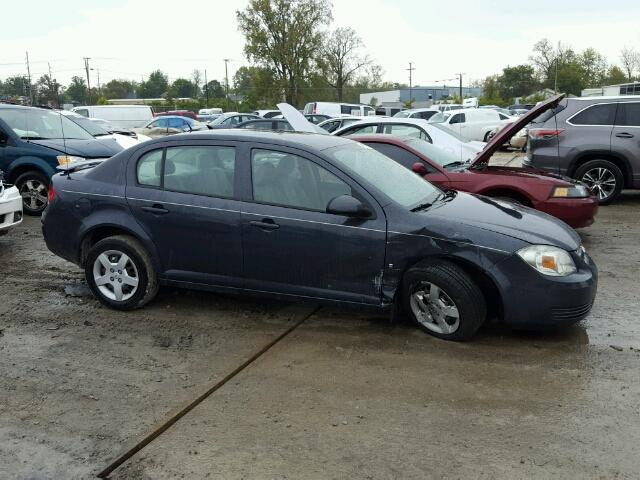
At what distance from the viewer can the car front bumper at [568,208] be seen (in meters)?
7.08

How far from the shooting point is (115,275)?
17.5 feet

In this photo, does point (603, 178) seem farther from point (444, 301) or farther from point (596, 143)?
point (444, 301)

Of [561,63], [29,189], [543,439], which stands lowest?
[543,439]

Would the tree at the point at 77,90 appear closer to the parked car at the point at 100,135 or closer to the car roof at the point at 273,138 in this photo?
the parked car at the point at 100,135

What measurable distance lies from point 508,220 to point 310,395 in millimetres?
2038

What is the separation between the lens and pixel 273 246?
4785mm

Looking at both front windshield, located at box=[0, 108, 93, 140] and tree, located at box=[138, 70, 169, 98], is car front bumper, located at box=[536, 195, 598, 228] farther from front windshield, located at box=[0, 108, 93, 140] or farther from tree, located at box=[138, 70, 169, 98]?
tree, located at box=[138, 70, 169, 98]

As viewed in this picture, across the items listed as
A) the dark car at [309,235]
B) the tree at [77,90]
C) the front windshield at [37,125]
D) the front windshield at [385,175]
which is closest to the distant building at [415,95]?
the tree at [77,90]

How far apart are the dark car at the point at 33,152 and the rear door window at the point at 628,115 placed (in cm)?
829

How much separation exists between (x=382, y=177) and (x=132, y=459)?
9.37ft

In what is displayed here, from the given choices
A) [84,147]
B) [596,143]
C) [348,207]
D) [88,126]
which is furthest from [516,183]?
[88,126]


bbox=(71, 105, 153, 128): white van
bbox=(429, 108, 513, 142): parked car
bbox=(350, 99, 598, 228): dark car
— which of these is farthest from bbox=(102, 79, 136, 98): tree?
bbox=(350, 99, 598, 228): dark car

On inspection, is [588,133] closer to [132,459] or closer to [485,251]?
[485,251]

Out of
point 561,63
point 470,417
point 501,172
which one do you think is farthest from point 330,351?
point 561,63
